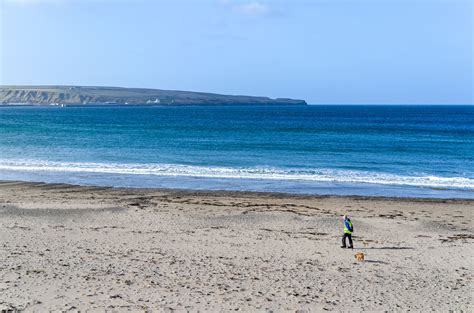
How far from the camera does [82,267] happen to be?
13.5 metres

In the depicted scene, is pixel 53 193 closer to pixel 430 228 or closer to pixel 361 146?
pixel 430 228

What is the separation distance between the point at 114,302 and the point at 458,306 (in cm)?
720

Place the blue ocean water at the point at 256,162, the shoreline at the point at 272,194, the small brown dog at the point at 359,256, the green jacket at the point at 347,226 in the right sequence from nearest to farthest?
the small brown dog at the point at 359,256 < the green jacket at the point at 347,226 < the shoreline at the point at 272,194 < the blue ocean water at the point at 256,162

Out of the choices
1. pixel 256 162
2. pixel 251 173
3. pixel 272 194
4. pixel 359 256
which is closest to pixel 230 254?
pixel 359 256

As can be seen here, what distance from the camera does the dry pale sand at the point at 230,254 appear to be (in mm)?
11539

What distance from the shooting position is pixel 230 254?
49.3 feet

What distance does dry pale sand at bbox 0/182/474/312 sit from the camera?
37.9 feet

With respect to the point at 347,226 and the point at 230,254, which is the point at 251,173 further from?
the point at 230,254

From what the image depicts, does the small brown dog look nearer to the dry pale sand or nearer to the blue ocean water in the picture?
the dry pale sand

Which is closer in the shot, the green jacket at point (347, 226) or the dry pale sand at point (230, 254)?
the dry pale sand at point (230, 254)

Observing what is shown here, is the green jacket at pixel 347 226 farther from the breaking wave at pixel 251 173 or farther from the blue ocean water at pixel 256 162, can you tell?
the breaking wave at pixel 251 173

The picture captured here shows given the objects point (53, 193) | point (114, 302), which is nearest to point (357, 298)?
→ point (114, 302)

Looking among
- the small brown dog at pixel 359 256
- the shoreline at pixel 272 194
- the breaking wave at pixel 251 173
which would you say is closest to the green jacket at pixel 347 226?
the small brown dog at pixel 359 256

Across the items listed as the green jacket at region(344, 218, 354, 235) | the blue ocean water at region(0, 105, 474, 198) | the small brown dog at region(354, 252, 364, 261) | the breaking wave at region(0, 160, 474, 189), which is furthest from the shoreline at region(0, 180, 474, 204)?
the small brown dog at region(354, 252, 364, 261)
